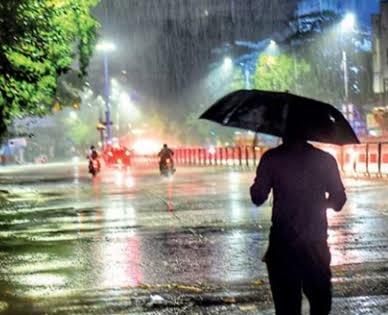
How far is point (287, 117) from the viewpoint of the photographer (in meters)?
5.41

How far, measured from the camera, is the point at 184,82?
328ft

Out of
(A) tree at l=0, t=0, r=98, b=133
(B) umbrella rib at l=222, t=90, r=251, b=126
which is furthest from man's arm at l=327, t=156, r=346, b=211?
(A) tree at l=0, t=0, r=98, b=133

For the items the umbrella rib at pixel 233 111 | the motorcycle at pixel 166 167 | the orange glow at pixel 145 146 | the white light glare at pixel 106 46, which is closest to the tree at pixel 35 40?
the umbrella rib at pixel 233 111

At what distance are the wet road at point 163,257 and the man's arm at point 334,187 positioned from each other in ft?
7.62

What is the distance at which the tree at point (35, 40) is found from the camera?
16.7m

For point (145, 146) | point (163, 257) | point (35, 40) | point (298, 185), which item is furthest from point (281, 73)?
point (298, 185)

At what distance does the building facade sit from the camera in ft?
222

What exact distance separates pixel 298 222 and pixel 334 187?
0.38m

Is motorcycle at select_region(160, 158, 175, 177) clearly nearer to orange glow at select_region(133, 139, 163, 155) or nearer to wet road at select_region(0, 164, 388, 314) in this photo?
wet road at select_region(0, 164, 388, 314)

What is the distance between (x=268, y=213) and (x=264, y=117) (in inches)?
469

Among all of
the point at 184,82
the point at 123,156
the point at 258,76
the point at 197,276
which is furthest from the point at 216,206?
the point at 184,82

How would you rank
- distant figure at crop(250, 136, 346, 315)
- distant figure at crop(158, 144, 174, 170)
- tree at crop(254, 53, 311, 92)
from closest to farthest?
distant figure at crop(250, 136, 346, 315) → distant figure at crop(158, 144, 174, 170) → tree at crop(254, 53, 311, 92)

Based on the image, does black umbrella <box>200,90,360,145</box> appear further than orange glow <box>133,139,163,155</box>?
No

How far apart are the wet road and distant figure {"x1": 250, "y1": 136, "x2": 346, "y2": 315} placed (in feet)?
7.35
